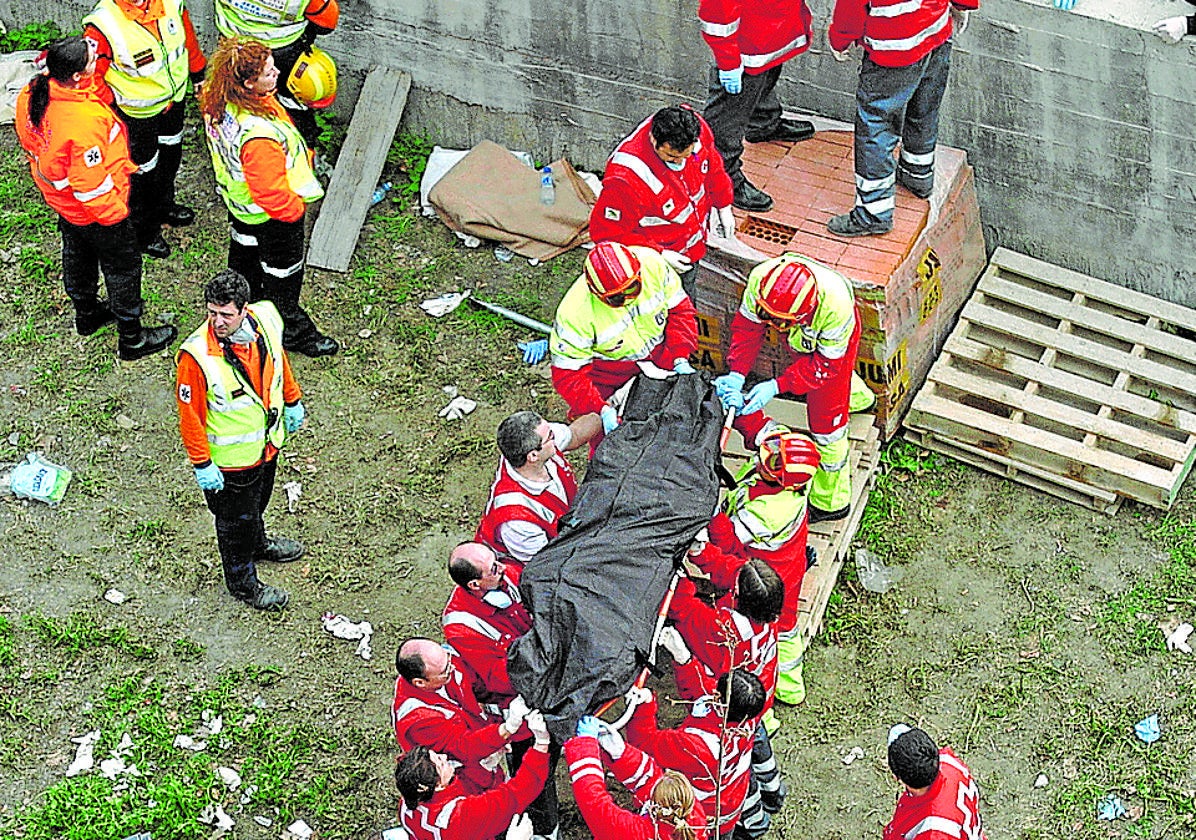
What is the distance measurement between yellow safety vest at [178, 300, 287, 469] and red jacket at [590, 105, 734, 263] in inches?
66.6

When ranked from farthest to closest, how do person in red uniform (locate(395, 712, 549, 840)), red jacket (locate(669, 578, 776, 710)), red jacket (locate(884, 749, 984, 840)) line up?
red jacket (locate(669, 578, 776, 710)) → person in red uniform (locate(395, 712, 549, 840)) → red jacket (locate(884, 749, 984, 840))

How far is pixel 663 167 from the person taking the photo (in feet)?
23.3

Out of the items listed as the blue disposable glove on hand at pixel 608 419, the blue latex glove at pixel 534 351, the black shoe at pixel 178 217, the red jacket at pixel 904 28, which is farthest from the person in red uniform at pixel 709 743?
the black shoe at pixel 178 217

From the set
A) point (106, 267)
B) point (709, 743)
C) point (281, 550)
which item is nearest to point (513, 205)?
point (106, 267)

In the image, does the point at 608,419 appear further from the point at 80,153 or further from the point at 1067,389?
the point at 80,153

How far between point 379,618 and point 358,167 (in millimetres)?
3390

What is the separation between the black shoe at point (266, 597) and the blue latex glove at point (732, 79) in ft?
10.8

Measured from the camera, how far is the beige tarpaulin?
9.16m

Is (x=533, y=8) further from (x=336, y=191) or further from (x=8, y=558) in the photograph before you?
(x=8, y=558)

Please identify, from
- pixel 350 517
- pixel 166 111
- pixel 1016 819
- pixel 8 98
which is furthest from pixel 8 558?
pixel 1016 819

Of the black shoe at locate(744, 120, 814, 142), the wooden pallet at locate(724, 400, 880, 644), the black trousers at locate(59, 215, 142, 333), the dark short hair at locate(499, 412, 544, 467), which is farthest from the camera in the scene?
the black shoe at locate(744, 120, 814, 142)

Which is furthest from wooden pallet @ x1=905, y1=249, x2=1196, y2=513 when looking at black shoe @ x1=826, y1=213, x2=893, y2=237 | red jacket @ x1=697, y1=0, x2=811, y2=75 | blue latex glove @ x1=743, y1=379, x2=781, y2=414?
red jacket @ x1=697, y1=0, x2=811, y2=75

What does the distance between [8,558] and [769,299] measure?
3.94 meters

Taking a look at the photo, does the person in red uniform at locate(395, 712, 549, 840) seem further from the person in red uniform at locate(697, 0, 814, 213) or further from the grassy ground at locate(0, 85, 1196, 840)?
the person in red uniform at locate(697, 0, 814, 213)
